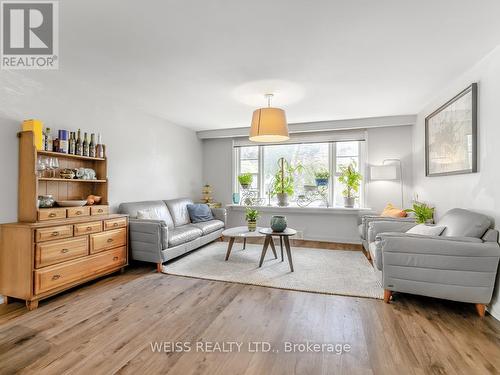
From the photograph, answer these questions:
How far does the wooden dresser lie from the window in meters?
3.63

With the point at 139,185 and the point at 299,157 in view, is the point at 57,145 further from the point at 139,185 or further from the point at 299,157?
the point at 299,157

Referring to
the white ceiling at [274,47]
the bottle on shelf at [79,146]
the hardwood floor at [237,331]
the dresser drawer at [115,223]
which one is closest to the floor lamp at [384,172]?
the white ceiling at [274,47]

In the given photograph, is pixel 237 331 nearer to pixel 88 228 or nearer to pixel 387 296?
pixel 387 296

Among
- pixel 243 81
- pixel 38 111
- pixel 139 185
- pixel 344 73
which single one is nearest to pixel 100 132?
pixel 38 111

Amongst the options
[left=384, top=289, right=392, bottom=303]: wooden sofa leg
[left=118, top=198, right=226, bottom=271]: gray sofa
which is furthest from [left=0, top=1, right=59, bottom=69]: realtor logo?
[left=384, top=289, right=392, bottom=303]: wooden sofa leg

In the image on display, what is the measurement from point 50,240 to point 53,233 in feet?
0.23

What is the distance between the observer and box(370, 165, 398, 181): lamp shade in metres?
4.71

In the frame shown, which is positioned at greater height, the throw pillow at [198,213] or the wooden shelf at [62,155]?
the wooden shelf at [62,155]

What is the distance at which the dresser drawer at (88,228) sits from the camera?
2893mm

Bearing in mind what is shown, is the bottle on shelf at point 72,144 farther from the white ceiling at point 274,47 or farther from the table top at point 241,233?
the table top at point 241,233

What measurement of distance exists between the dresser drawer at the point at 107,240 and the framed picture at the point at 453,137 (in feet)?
13.9

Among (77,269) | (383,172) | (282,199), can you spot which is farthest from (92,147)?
(383,172)

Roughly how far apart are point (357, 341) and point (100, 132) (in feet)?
13.1

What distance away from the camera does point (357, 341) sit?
1974 mm
